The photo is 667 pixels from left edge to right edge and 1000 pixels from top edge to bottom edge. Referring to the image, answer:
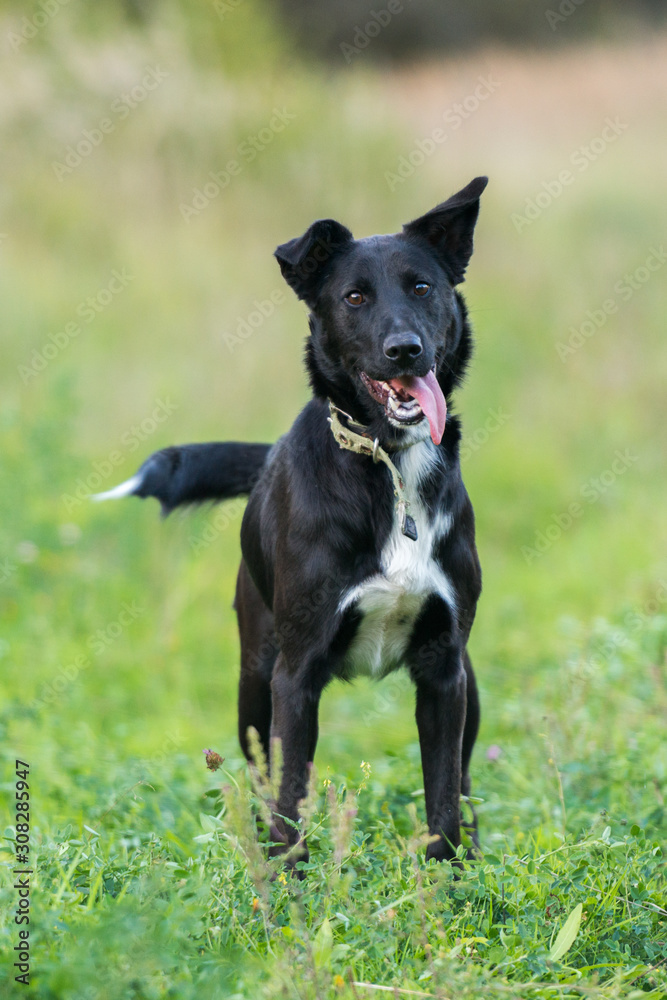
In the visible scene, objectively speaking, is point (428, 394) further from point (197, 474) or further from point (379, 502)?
point (197, 474)

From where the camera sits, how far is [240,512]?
22.5 ft

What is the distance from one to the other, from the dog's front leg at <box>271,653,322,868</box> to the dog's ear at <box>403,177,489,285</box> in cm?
125

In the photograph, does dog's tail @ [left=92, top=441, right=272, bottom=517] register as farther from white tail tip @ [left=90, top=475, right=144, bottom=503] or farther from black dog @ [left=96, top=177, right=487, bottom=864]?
black dog @ [left=96, top=177, right=487, bottom=864]

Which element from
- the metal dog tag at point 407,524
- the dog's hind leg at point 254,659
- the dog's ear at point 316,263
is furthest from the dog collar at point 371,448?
the dog's hind leg at point 254,659

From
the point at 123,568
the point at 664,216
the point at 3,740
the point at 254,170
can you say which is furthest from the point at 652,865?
the point at 664,216

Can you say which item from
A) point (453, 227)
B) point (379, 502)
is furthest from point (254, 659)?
point (453, 227)

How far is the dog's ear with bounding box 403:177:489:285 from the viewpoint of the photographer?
3041 mm

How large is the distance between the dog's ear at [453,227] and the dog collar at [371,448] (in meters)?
0.54

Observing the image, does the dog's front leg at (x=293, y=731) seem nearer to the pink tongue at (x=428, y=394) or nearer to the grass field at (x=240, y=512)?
the grass field at (x=240, y=512)

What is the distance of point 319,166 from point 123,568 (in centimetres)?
513

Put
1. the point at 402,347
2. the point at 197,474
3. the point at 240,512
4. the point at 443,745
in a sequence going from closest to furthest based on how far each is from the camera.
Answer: the point at 402,347
the point at 443,745
the point at 197,474
the point at 240,512

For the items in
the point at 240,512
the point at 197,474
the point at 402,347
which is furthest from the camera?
the point at 240,512

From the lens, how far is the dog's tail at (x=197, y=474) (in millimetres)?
3607

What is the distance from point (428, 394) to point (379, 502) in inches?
12.6
